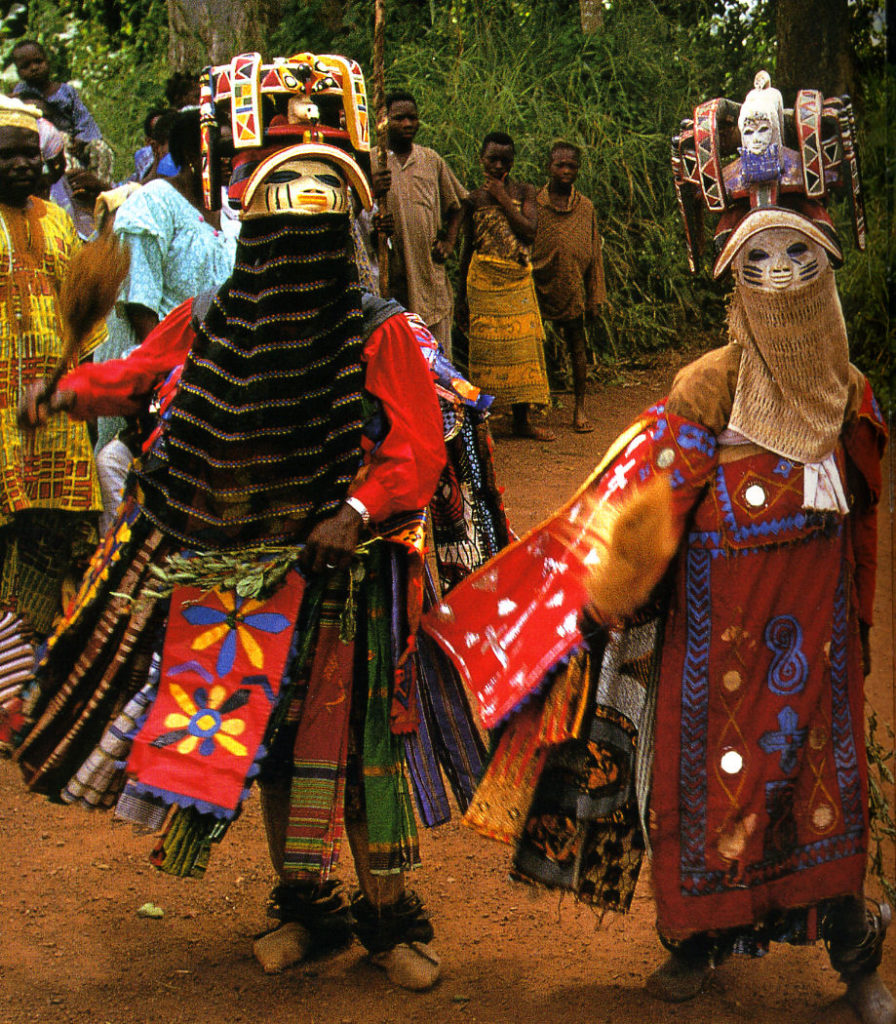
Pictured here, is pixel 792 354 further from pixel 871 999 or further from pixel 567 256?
pixel 567 256

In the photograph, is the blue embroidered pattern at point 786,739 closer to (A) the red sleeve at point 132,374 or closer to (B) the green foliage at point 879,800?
(B) the green foliage at point 879,800

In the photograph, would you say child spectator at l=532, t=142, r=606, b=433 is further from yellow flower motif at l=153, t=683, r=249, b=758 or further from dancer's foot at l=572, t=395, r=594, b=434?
yellow flower motif at l=153, t=683, r=249, b=758

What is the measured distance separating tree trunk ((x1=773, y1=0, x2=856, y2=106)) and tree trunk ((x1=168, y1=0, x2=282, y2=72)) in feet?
22.2

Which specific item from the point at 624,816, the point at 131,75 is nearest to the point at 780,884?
the point at 624,816

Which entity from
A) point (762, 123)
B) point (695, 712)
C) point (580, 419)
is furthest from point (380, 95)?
point (580, 419)

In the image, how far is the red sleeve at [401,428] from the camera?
113 inches

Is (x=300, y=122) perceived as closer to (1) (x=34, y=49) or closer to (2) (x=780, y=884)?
(2) (x=780, y=884)

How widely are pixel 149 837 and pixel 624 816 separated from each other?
1.84 m

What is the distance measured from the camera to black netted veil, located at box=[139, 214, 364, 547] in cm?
288

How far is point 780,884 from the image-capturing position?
2.80 meters

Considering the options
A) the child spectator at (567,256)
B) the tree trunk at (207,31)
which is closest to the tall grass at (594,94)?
the tree trunk at (207,31)

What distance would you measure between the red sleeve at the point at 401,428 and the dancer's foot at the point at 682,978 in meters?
1.27

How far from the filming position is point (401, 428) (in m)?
2.90

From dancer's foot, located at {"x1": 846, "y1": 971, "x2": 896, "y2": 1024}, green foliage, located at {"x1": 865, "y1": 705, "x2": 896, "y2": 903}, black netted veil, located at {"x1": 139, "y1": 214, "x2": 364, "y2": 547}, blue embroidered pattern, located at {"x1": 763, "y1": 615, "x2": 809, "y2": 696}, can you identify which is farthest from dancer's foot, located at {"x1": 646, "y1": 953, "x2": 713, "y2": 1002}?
black netted veil, located at {"x1": 139, "y1": 214, "x2": 364, "y2": 547}
